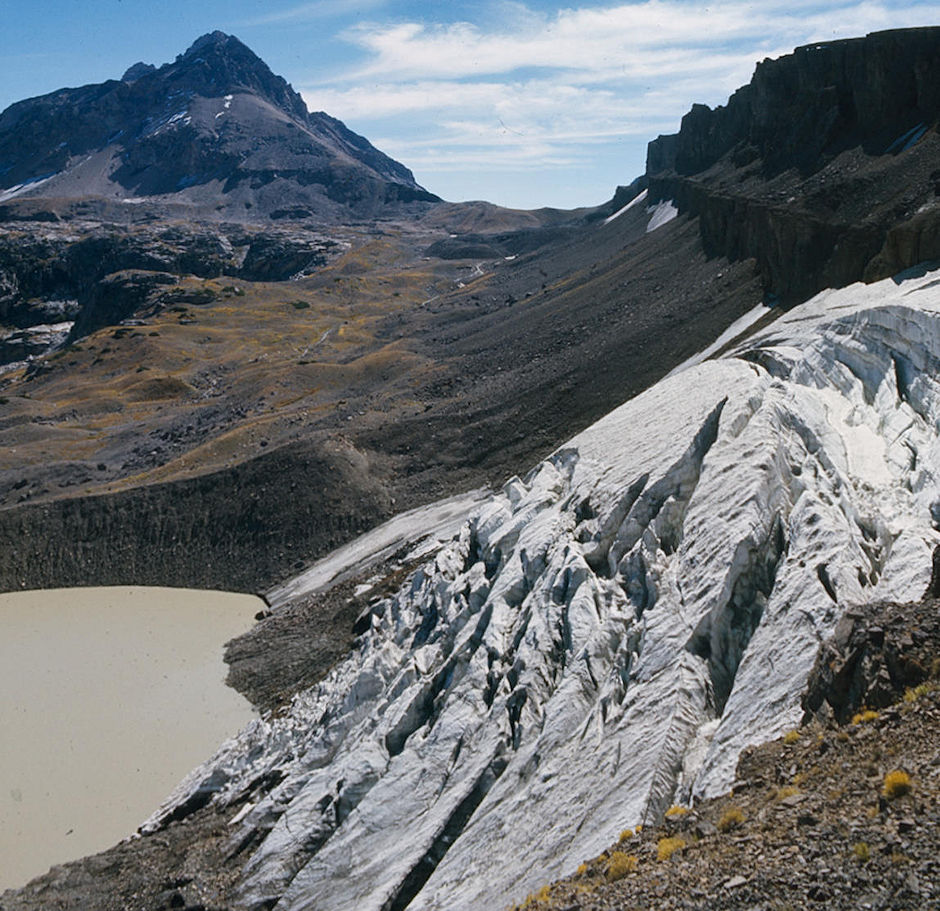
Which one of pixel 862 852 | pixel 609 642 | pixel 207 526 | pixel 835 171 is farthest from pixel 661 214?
pixel 862 852

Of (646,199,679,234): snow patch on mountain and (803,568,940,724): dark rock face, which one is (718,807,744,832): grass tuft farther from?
(646,199,679,234): snow patch on mountain

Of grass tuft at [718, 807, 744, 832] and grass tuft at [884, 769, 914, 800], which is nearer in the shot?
grass tuft at [884, 769, 914, 800]

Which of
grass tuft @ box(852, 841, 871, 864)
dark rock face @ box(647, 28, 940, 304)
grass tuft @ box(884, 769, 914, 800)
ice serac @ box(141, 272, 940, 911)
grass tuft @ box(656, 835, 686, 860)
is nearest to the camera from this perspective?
grass tuft @ box(852, 841, 871, 864)

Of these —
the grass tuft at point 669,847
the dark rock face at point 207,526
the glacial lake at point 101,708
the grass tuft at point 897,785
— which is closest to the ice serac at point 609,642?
the grass tuft at point 669,847

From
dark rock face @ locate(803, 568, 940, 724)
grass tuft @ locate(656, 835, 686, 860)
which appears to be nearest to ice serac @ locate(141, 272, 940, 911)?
dark rock face @ locate(803, 568, 940, 724)

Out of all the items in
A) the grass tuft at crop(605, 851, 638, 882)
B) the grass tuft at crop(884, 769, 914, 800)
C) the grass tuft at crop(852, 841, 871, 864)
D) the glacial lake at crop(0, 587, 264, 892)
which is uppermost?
the grass tuft at crop(884, 769, 914, 800)

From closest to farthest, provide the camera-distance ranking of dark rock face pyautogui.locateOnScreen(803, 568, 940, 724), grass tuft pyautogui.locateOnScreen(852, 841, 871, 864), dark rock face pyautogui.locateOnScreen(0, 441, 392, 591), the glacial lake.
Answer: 1. grass tuft pyautogui.locateOnScreen(852, 841, 871, 864)
2. dark rock face pyautogui.locateOnScreen(803, 568, 940, 724)
3. the glacial lake
4. dark rock face pyautogui.locateOnScreen(0, 441, 392, 591)

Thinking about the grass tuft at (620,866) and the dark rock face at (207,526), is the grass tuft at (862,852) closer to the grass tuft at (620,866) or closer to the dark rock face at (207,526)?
the grass tuft at (620,866)
